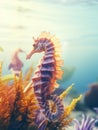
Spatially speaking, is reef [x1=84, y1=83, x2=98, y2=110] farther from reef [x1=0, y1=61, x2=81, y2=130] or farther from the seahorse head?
the seahorse head

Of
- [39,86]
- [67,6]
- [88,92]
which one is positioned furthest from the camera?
[67,6]

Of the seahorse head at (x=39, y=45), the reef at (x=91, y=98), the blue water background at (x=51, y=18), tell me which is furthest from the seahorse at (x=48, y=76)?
the blue water background at (x=51, y=18)

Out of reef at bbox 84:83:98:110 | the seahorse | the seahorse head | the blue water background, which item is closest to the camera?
the seahorse

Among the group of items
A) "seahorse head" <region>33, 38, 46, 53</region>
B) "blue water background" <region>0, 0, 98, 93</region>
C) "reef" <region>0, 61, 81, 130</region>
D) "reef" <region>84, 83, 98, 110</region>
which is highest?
"blue water background" <region>0, 0, 98, 93</region>

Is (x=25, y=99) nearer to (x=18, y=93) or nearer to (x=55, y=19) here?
(x=18, y=93)

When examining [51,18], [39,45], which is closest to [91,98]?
[39,45]

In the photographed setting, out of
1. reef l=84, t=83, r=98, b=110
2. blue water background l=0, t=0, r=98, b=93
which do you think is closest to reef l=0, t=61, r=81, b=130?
reef l=84, t=83, r=98, b=110

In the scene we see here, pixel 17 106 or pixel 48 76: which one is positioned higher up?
pixel 48 76

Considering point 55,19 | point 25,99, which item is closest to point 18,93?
point 25,99

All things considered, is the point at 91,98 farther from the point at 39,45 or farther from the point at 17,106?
the point at 39,45
